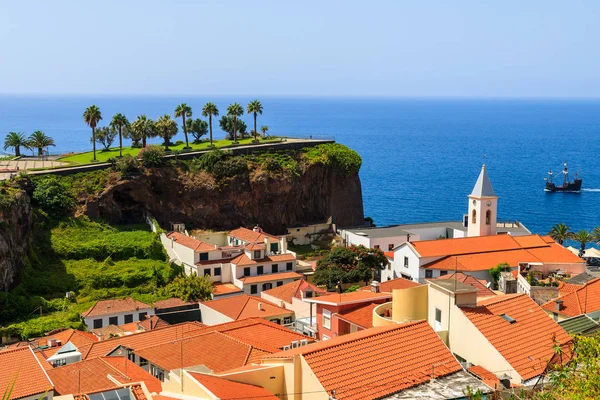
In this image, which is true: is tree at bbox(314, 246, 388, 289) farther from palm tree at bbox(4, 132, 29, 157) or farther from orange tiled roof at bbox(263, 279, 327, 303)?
palm tree at bbox(4, 132, 29, 157)

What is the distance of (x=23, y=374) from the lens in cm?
2231

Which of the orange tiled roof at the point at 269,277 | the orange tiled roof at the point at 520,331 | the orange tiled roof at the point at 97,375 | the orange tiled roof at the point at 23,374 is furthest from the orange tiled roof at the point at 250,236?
the orange tiled roof at the point at 520,331

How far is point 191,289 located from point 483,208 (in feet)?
75.7

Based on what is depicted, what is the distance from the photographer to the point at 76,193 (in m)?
61.8

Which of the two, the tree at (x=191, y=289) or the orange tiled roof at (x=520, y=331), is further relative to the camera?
the tree at (x=191, y=289)

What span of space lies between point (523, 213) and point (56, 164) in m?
60.1

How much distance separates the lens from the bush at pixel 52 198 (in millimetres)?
59094

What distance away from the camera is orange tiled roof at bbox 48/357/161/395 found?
24.2 m

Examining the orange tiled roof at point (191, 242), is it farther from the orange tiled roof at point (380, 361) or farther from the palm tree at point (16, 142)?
the orange tiled roof at point (380, 361)

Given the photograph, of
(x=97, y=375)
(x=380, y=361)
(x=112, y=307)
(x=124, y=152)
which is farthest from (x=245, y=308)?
(x=124, y=152)

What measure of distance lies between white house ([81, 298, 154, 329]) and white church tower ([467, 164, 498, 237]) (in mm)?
26042

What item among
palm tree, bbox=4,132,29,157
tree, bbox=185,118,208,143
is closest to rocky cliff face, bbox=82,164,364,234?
palm tree, bbox=4,132,29,157

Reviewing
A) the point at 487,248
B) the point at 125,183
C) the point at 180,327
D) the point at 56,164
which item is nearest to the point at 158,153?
the point at 125,183

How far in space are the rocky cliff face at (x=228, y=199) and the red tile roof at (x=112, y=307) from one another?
1722cm
